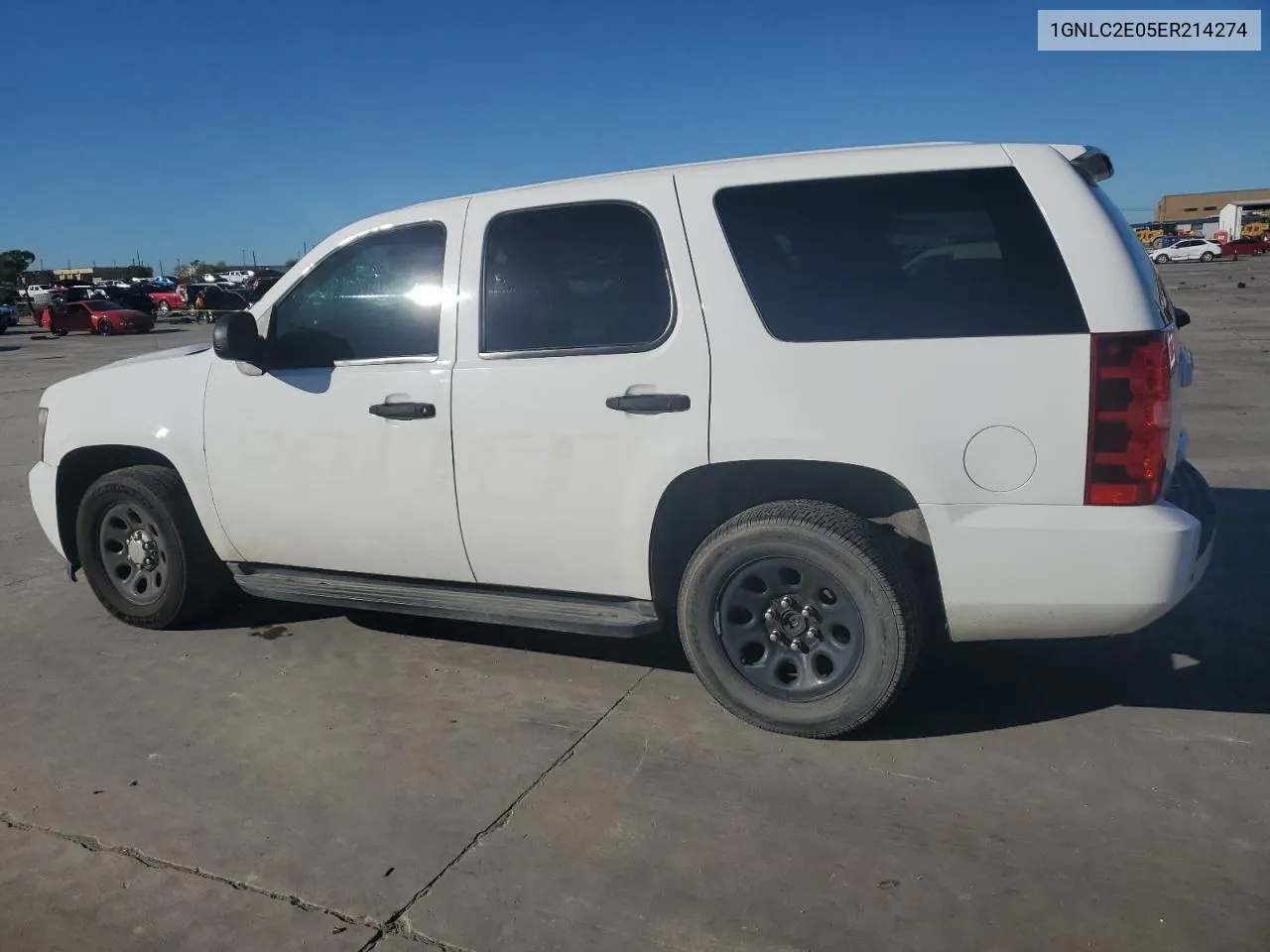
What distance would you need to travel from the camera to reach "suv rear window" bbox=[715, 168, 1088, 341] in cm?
333

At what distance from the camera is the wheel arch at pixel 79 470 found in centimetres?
500

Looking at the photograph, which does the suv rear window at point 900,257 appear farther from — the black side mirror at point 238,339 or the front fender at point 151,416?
the front fender at point 151,416

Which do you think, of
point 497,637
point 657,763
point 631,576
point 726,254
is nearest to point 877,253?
point 726,254

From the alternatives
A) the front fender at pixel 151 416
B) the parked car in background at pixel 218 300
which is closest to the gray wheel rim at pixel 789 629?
the front fender at pixel 151 416

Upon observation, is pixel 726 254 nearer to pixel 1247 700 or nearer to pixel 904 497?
pixel 904 497

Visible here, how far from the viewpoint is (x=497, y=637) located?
194 inches

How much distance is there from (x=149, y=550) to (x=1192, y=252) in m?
68.5

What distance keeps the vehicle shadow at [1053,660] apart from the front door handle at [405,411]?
4.14 ft

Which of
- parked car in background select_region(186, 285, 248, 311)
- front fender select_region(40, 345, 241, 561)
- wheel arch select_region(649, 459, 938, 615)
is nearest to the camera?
wheel arch select_region(649, 459, 938, 615)

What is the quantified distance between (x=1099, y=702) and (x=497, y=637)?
2.58 metres

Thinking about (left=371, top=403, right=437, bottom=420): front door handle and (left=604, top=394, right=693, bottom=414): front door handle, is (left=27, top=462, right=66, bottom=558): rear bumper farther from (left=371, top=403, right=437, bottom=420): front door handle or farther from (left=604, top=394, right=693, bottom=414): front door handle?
(left=604, top=394, right=693, bottom=414): front door handle

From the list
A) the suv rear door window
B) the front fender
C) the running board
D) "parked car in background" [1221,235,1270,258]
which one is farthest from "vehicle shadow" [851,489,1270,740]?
"parked car in background" [1221,235,1270,258]

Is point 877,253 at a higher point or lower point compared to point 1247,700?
higher

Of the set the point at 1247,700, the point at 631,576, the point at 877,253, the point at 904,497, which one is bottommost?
the point at 1247,700
